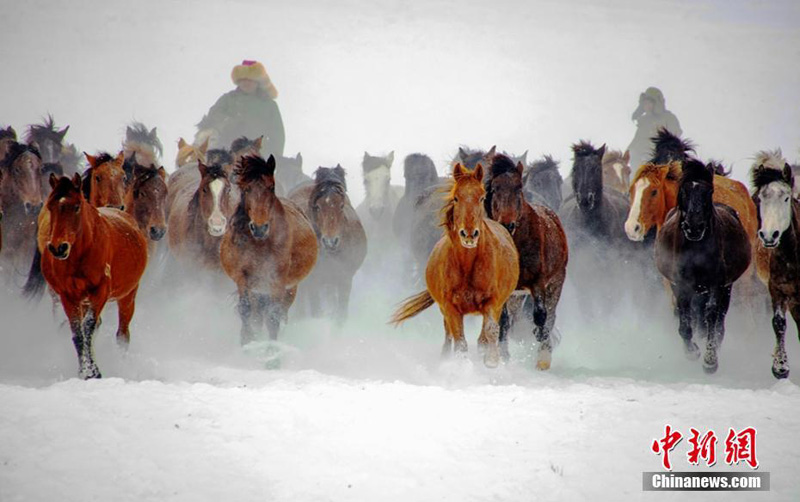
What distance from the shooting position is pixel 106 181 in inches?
303

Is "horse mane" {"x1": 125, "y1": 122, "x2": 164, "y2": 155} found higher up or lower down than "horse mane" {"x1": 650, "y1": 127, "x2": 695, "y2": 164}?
higher up

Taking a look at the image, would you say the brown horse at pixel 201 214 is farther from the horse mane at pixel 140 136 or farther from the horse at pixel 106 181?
the horse mane at pixel 140 136

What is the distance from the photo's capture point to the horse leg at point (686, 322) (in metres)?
7.83

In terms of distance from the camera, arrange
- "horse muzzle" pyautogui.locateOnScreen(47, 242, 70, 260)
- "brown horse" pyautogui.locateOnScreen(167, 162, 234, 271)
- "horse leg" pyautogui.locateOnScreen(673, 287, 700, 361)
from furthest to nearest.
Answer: "brown horse" pyautogui.locateOnScreen(167, 162, 234, 271), "horse leg" pyautogui.locateOnScreen(673, 287, 700, 361), "horse muzzle" pyautogui.locateOnScreen(47, 242, 70, 260)

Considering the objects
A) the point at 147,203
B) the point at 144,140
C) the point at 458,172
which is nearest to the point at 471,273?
the point at 458,172

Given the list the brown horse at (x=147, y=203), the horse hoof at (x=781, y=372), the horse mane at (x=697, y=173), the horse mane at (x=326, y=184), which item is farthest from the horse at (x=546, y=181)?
the brown horse at (x=147, y=203)

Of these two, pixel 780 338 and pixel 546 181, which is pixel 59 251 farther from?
pixel 546 181

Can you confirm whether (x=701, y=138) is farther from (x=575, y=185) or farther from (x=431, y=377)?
(x=431, y=377)

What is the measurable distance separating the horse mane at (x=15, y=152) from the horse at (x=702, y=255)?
7.62 meters

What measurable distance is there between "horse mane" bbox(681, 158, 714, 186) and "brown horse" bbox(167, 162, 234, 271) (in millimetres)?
4986

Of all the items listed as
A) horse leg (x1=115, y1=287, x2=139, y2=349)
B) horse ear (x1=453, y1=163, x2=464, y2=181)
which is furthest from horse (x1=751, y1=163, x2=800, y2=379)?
horse leg (x1=115, y1=287, x2=139, y2=349)

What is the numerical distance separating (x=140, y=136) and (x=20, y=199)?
4336 millimetres

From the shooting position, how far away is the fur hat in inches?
569

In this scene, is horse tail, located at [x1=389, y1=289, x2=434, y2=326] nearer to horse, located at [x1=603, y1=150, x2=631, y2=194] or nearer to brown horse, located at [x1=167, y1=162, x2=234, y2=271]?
brown horse, located at [x1=167, y1=162, x2=234, y2=271]
